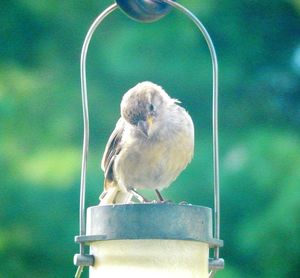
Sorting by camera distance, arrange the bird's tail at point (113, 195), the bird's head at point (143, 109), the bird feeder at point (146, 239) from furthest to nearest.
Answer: the bird's tail at point (113, 195)
the bird's head at point (143, 109)
the bird feeder at point (146, 239)

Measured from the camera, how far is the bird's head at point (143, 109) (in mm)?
3494

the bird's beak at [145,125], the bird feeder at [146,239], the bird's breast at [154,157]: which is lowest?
the bird feeder at [146,239]

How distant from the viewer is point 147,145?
11.5 ft

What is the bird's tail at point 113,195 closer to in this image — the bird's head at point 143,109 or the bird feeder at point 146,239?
the bird's head at point 143,109

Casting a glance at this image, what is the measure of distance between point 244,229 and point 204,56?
0.71 m

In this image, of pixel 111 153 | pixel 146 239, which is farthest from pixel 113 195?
pixel 146 239

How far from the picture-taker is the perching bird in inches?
138

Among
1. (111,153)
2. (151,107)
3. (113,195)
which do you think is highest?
(151,107)

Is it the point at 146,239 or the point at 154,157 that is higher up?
the point at 154,157

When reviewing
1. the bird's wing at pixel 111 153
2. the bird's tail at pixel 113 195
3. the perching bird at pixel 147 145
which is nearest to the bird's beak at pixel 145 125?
the perching bird at pixel 147 145

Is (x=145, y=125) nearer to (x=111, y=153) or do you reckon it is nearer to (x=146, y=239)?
(x=111, y=153)

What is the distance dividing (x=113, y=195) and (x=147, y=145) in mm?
294

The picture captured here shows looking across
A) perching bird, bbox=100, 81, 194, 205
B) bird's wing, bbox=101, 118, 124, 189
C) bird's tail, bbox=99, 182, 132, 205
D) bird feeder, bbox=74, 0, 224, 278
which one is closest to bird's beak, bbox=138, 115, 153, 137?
perching bird, bbox=100, 81, 194, 205

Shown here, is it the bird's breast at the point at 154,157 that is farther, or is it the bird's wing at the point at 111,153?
the bird's wing at the point at 111,153
